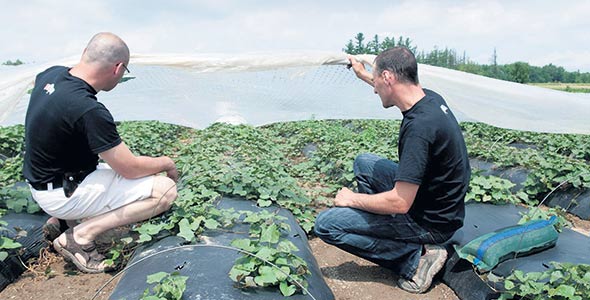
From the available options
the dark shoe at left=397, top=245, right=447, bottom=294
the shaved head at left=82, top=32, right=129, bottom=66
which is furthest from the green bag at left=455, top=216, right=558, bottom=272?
the shaved head at left=82, top=32, right=129, bottom=66

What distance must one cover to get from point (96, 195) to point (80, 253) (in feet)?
1.23

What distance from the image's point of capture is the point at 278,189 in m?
3.52

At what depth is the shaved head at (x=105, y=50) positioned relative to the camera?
2.54 m

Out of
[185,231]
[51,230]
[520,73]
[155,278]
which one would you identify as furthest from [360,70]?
[520,73]

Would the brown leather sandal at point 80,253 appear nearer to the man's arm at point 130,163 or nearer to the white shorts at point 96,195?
the white shorts at point 96,195

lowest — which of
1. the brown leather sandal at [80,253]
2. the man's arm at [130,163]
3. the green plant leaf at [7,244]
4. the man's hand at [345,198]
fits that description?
the brown leather sandal at [80,253]

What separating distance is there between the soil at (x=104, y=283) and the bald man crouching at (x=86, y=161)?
123 mm

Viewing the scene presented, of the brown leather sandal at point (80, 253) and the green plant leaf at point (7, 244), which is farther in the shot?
the brown leather sandal at point (80, 253)

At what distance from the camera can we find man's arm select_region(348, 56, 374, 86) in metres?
2.76

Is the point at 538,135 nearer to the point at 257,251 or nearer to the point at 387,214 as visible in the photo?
the point at 387,214

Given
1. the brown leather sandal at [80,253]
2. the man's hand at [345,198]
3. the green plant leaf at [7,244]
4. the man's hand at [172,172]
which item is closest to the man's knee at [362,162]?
the man's hand at [345,198]

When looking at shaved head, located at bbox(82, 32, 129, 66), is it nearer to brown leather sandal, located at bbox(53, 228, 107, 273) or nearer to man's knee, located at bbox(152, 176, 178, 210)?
man's knee, located at bbox(152, 176, 178, 210)

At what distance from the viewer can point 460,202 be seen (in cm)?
259

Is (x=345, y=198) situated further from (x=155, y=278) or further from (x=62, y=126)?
(x=62, y=126)
